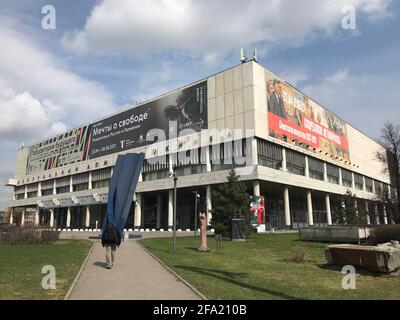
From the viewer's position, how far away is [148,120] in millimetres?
60156

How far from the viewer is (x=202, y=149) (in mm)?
51250

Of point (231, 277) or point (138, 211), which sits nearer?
point (231, 277)

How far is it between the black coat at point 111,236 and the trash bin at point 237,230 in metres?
15.4

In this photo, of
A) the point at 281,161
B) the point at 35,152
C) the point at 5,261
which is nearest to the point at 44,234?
the point at 5,261

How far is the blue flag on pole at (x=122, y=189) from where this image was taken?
13969 mm

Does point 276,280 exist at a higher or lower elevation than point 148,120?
lower

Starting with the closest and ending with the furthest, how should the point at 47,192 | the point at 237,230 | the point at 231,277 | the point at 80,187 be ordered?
the point at 231,277, the point at 237,230, the point at 80,187, the point at 47,192

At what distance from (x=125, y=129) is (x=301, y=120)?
96.2ft

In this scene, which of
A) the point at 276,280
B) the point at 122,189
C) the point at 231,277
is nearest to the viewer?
the point at 276,280
